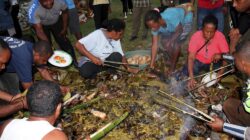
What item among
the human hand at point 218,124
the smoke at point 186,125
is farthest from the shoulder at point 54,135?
the smoke at point 186,125

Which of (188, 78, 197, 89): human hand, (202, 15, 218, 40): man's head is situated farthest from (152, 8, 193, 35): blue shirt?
(188, 78, 197, 89): human hand

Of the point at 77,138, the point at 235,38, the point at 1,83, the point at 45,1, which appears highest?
the point at 45,1

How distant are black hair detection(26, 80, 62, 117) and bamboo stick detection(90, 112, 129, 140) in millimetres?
1303

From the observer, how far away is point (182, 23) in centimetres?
676

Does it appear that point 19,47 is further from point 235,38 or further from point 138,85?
point 235,38

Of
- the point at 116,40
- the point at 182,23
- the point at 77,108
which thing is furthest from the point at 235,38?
the point at 77,108

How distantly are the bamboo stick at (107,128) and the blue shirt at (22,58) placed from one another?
1.63 m

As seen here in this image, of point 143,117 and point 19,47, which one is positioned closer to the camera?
point 19,47

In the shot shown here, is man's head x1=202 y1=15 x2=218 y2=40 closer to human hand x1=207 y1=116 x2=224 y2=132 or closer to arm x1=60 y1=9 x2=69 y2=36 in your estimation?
human hand x1=207 y1=116 x2=224 y2=132

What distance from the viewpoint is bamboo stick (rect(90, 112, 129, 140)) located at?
414 cm

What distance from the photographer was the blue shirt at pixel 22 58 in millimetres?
4754

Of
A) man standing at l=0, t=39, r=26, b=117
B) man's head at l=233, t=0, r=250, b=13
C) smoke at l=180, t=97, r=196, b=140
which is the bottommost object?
smoke at l=180, t=97, r=196, b=140

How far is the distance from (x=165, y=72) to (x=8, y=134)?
437 centimetres

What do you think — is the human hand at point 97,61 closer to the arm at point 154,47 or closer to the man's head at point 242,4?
the arm at point 154,47
